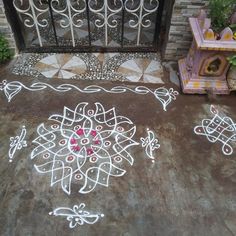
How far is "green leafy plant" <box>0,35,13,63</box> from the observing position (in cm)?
326

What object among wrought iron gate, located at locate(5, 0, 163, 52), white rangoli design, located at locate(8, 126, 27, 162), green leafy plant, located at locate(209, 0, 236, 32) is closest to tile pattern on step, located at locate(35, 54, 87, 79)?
wrought iron gate, located at locate(5, 0, 163, 52)

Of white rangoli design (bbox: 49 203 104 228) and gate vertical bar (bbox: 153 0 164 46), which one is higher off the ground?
gate vertical bar (bbox: 153 0 164 46)

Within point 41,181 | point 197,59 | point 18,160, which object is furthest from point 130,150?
point 197,59

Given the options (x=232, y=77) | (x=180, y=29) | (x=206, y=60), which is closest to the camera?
(x=206, y=60)

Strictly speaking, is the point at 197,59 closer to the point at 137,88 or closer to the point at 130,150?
the point at 137,88

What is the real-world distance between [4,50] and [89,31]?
104 centimetres

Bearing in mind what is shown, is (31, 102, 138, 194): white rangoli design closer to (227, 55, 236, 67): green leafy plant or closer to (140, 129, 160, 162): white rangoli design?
(140, 129, 160, 162): white rangoli design

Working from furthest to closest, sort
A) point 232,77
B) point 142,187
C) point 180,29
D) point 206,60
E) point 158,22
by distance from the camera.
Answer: point 158,22
point 180,29
point 232,77
point 206,60
point 142,187

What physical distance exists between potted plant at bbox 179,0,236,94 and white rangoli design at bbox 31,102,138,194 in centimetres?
93

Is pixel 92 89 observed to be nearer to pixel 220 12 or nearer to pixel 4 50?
pixel 4 50

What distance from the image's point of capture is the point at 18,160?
2.50 metres

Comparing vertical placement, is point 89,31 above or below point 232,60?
below

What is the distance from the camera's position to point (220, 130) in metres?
2.83

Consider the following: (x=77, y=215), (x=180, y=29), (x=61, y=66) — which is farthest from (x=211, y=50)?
(x=77, y=215)
